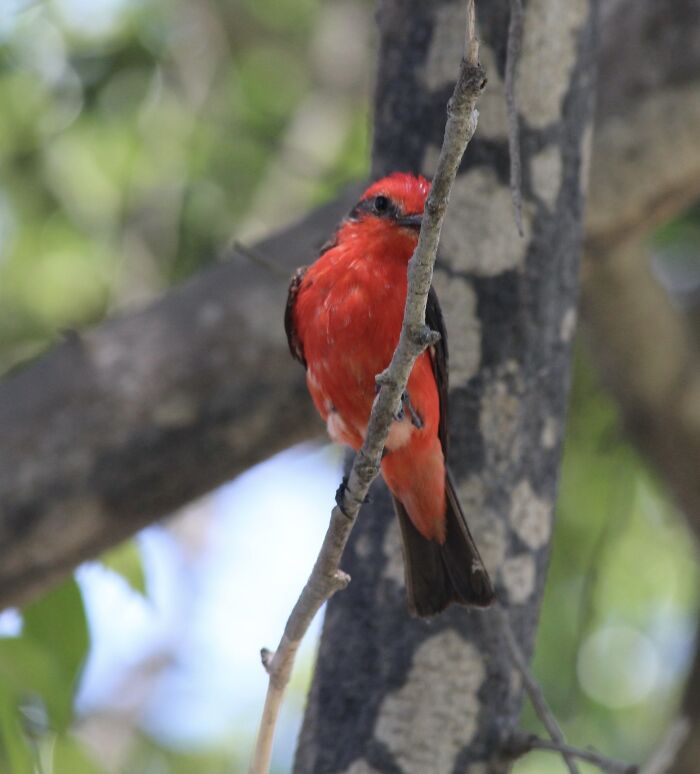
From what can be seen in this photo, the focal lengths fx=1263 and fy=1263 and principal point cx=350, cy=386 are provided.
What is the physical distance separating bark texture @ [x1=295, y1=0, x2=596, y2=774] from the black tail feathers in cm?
5

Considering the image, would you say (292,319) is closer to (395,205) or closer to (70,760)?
(395,205)

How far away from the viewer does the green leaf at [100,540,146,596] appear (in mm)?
3184

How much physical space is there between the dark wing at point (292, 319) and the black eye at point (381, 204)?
267mm

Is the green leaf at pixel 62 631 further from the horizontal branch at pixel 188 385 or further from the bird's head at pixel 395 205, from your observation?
the bird's head at pixel 395 205

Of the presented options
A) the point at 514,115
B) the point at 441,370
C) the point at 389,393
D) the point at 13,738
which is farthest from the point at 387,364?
the point at 13,738

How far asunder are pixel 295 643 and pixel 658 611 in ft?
14.8

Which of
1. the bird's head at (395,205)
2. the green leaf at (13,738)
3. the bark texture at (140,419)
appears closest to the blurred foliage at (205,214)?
the bark texture at (140,419)

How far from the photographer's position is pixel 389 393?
1930 mm

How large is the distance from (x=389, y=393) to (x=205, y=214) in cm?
402

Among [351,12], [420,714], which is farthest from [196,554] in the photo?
[420,714]

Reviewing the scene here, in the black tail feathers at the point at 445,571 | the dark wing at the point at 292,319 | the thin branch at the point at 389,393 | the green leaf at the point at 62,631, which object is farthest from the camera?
the dark wing at the point at 292,319

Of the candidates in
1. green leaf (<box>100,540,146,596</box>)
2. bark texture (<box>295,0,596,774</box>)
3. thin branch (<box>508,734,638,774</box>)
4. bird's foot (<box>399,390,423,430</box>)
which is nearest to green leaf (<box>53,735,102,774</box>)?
bark texture (<box>295,0,596,774</box>)

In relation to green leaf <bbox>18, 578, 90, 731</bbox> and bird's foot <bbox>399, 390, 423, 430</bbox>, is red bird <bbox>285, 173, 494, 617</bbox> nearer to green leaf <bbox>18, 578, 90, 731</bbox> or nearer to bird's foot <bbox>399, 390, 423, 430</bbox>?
bird's foot <bbox>399, 390, 423, 430</bbox>

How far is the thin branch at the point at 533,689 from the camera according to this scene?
2.54m
